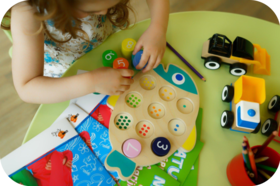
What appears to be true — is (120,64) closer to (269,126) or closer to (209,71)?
(209,71)

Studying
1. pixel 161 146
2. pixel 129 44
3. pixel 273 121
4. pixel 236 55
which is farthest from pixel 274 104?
pixel 129 44

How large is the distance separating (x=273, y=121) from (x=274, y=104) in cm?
5

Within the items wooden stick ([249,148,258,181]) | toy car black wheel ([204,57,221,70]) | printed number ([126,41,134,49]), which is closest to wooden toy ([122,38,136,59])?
printed number ([126,41,134,49])

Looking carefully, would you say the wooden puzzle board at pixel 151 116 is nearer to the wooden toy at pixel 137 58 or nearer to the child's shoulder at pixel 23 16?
the wooden toy at pixel 137 58

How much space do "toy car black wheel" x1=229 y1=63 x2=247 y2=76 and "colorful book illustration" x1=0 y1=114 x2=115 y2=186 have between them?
1.46ft

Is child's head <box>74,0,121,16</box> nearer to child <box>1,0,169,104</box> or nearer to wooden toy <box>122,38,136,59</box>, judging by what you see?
child <box>1,0,169,104</box>

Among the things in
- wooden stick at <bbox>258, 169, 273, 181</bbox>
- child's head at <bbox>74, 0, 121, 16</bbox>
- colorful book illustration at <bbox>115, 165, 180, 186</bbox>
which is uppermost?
child's head at <bbox>74, 0, 121, 16</bbox>

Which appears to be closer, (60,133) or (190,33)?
(60,133)

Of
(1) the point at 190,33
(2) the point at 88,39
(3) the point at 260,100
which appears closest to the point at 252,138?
(3) the point at 260,100

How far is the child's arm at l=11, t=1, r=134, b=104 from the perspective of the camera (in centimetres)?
45

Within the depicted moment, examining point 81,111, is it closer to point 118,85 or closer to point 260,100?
point 118,85

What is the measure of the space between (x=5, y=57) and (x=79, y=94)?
95 cm

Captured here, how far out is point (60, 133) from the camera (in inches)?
17.9

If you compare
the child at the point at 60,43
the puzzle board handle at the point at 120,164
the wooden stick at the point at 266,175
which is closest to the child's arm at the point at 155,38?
the child at the point at 60,43
